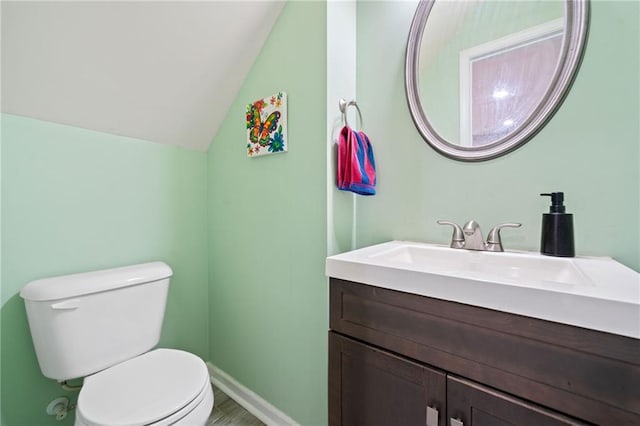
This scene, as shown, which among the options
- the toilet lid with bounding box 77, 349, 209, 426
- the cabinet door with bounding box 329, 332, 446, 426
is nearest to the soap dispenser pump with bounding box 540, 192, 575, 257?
the cabinet door with bounding box 329, 332, 446, 426

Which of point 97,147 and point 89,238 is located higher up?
point 97,147

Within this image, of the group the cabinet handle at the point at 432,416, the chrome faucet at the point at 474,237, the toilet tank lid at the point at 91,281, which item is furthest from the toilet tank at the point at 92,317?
the chrome faucet at the point at 474,237

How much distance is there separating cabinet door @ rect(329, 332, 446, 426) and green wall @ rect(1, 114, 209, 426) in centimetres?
114

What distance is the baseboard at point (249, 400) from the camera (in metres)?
1.29

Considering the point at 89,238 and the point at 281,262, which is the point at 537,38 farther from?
the point at 89,238

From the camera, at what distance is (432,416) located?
2.07 feet

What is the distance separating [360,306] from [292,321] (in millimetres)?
592

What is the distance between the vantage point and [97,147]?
4.12 feet

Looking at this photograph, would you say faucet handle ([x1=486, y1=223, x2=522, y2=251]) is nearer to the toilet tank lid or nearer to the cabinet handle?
the cabinet handle

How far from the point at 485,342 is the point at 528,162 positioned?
0.66m

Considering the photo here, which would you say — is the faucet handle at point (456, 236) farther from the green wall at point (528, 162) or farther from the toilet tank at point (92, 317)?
the toilet tank at point (92, 317)

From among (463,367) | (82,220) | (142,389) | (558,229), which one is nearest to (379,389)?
(463,367)

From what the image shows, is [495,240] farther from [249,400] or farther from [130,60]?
[130,60]

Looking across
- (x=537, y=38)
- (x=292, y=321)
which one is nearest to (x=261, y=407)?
(x=292, y=321)
